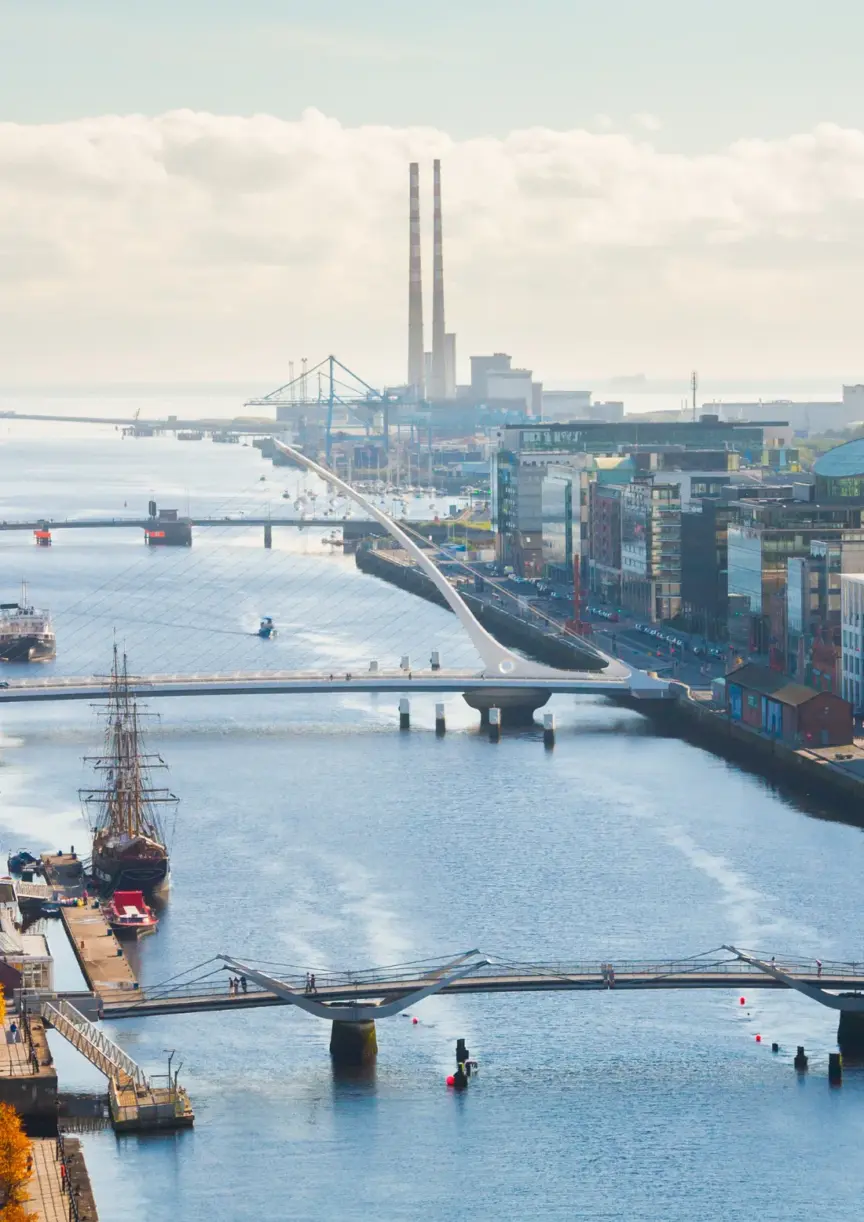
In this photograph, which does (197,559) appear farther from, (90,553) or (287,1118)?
(287,1118)

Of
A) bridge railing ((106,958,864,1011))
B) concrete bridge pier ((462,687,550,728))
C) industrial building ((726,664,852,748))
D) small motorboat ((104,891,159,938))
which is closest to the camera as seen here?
bridge railing ((106,958,864,1011))

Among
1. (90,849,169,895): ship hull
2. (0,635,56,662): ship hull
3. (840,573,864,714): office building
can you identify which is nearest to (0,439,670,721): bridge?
(840,573,864,714): office building

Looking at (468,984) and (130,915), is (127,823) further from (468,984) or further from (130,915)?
(468,984)

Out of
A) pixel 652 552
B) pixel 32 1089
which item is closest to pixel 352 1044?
pixel 32 1089

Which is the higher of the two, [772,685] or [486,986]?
[772,685]

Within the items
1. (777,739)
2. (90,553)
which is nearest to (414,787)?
(777,739)

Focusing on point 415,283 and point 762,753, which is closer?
point 762,753

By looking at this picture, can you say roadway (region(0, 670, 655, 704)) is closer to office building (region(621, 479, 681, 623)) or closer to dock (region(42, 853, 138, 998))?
dock (region(42, 853, 138, 998))
